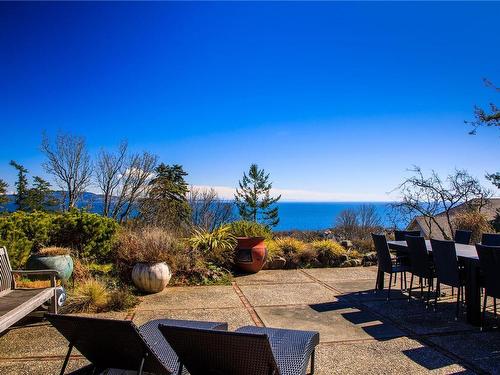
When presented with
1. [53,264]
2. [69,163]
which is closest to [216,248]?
[53,264]

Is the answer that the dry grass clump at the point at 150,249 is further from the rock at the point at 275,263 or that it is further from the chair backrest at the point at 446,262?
the chair backrest at the point at 446,262

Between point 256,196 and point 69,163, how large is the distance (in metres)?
19.5

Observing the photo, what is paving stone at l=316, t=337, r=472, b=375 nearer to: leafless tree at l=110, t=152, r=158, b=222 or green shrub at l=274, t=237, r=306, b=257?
green shrub at l=274, t=237, r=306, b=257

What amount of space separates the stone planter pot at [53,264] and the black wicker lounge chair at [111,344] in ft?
14.3

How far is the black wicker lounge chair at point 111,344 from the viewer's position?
1994 millimetres

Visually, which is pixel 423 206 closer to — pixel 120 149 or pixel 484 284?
pixel 484 284

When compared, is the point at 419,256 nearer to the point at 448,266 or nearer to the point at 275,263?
the point at 448,266

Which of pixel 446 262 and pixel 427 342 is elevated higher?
pixel 446 262

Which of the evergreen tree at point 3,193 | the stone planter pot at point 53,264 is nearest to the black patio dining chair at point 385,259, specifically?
the stone planter pot at point 53,264

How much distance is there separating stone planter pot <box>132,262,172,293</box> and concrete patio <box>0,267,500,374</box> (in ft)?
0.65

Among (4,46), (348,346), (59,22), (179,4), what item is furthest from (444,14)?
(4,46)

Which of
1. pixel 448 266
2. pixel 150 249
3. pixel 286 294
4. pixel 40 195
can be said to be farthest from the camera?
pixel 40 195

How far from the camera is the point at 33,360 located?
138 inches

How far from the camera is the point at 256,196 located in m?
38.6
